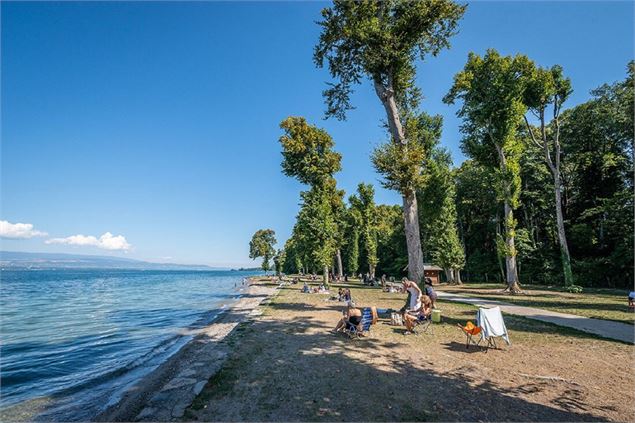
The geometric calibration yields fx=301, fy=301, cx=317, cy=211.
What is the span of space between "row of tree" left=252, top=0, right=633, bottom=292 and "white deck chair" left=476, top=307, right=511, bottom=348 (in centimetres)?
424

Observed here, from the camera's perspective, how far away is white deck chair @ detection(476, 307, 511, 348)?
8328 millimetres

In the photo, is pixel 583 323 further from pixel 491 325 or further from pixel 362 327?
pixel 362 327

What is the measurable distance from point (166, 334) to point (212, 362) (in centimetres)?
933

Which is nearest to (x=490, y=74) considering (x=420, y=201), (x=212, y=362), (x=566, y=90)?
(x=566, y=90)

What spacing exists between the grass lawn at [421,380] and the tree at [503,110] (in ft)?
51.4

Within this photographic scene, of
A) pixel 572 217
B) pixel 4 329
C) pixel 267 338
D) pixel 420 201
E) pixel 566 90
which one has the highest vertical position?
pixel 566 90

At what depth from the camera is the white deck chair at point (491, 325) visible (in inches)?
A: 328

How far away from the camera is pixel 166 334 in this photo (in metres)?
15.4

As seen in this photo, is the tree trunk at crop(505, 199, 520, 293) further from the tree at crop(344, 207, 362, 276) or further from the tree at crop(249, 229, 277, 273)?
the tree at crop(249, 229, 277, 273)

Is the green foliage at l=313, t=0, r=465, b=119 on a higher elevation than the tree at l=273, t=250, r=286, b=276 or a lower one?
higher

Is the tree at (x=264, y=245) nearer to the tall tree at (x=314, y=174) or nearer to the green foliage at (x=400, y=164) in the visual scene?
the tall tree at (x=314, y=174)

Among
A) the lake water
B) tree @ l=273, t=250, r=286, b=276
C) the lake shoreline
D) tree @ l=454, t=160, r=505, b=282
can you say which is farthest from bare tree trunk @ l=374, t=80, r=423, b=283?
tree @ l=273, t=250, r=286, b=276

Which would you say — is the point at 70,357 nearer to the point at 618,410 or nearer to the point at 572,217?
the point at 618,410

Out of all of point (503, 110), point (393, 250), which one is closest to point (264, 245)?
point (393, 250)
